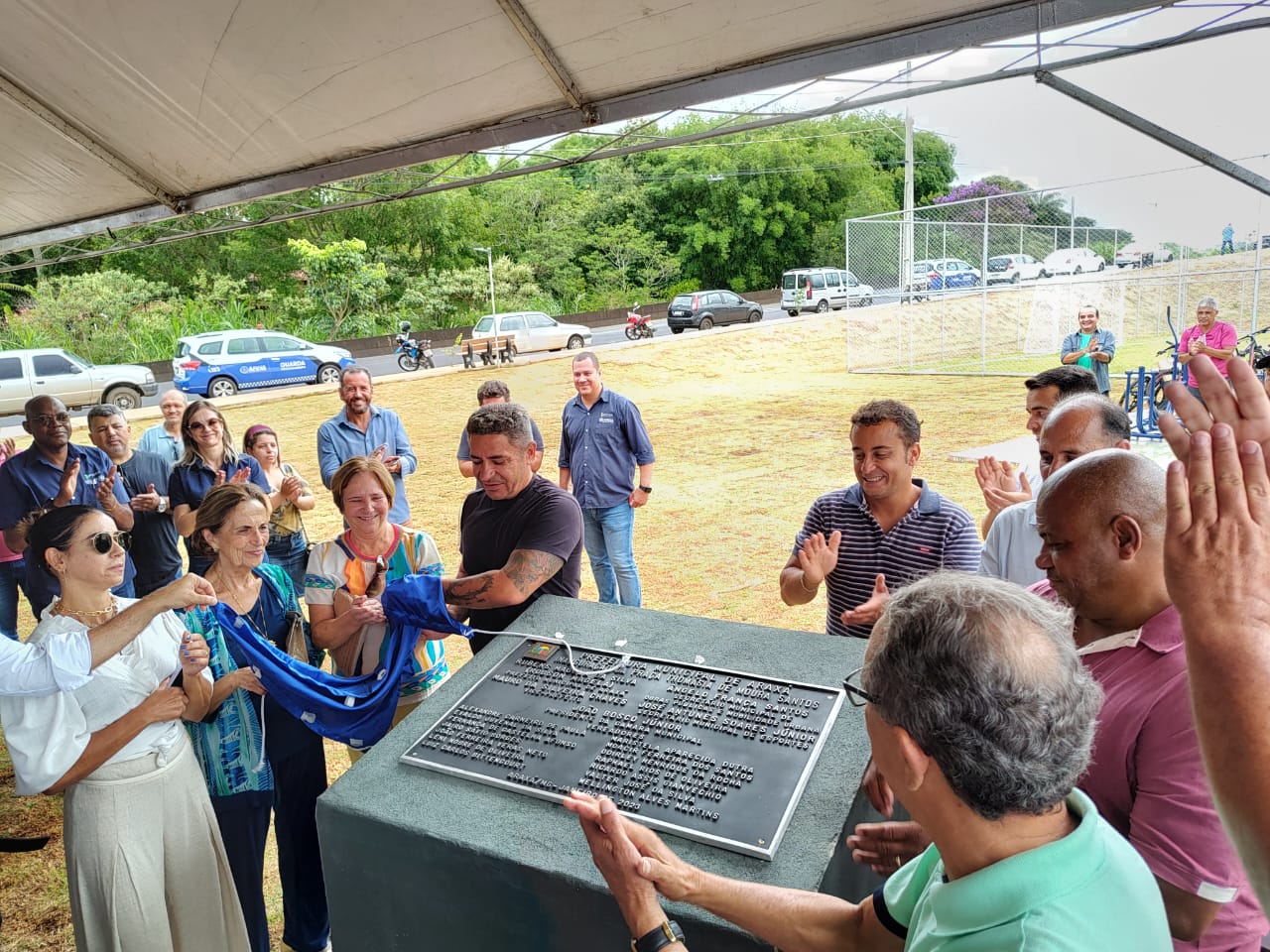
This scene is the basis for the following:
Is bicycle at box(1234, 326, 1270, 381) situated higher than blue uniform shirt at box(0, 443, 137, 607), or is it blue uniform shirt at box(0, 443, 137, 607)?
bicycle at box(1234, 326, 1270, 381)

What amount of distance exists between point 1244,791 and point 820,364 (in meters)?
21.6

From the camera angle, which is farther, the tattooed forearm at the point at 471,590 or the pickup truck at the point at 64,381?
the pickup truck at the point at 64,381

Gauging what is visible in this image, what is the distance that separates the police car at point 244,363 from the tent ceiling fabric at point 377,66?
15.3 m

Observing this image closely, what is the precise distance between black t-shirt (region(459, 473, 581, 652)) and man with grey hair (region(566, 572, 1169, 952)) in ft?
6.17

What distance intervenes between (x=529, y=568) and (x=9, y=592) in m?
4.43

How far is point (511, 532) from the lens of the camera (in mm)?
3137

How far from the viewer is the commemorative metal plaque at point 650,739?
1924 mm

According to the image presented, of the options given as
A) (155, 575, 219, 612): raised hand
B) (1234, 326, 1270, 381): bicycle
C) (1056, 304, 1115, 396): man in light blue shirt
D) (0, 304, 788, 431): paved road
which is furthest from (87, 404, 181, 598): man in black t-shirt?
(0, 304, 788, 431): paved road

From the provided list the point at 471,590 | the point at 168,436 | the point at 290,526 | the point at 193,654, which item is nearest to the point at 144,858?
the point at 193,654

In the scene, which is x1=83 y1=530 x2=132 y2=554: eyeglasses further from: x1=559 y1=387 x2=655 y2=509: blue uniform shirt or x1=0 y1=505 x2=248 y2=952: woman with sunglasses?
x1=559 y1=387 x2=655 y2=509: blue uniform shirt

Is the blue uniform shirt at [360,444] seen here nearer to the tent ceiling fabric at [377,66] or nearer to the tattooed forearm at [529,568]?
the tent ceiling fabric at [377,66]

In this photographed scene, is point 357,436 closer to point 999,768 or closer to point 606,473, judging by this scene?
point 606,473

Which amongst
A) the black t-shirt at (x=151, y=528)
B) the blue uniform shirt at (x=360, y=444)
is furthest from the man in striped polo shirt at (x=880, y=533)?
the black t-shirt at (x=151, y=528)

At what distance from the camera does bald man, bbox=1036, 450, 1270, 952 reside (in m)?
1.41
